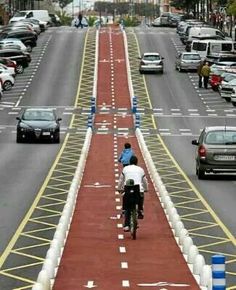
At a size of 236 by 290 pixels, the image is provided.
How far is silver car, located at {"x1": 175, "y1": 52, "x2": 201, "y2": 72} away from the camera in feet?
265

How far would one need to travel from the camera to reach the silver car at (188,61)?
8088 cm

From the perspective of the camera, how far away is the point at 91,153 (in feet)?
145

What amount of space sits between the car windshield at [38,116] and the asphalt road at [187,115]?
16.6 ft

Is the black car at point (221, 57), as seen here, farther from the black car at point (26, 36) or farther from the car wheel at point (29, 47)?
the black car at point (26, 36)

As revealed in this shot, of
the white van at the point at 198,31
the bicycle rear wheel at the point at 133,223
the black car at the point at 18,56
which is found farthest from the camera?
the white van at the point at 198,31

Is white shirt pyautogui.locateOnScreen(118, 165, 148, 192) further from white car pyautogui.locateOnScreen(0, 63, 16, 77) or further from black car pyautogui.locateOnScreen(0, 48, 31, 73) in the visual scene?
black car pyautogui.locateOnScreen(0, 48, 31, 73)

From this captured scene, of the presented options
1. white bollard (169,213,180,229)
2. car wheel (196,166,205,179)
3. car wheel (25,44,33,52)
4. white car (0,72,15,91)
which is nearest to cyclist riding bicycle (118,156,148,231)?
white bollard (169,213,180,229)

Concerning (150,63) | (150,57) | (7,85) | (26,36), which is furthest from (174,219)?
(26,36)

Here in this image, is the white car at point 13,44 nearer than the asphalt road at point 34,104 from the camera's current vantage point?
No

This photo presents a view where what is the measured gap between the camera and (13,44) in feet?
283

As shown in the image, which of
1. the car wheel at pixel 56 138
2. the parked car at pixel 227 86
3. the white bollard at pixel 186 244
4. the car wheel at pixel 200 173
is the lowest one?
the parked car at pixel 227 86

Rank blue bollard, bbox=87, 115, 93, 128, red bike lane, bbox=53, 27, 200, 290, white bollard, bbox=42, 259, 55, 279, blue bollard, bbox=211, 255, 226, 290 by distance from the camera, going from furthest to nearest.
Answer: blue bollard, bbox=87, 115, 93, 128 → red bike lane, bbox=53, 27, 200, 290 → white bollard, bbox=42, 259, 55, 279 → blue bollard, bbox=211, 255, 226, 290

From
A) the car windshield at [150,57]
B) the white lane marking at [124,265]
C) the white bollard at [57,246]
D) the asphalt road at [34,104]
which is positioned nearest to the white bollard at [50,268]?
the white bollard at [57,246]

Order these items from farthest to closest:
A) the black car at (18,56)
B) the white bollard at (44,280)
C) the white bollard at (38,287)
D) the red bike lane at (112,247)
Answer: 1. the black car at (18,56)
2. the red bike lane at (112,247)
3. the white bollard at (44,280)
4. the white bollard at (38,287)
